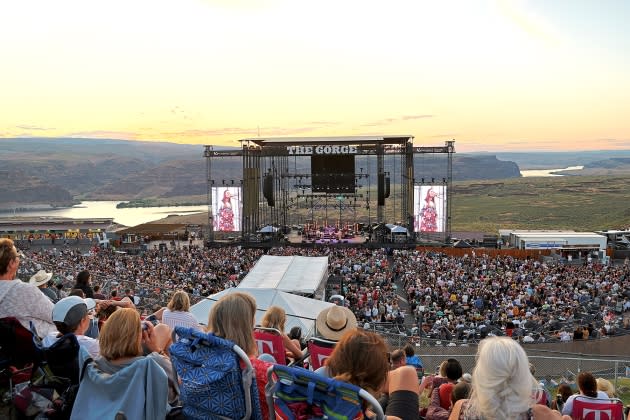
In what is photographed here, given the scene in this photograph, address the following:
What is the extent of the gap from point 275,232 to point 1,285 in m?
36.1

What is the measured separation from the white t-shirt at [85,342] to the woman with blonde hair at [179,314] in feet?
4.72

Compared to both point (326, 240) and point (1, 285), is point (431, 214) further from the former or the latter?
point (1, 285)

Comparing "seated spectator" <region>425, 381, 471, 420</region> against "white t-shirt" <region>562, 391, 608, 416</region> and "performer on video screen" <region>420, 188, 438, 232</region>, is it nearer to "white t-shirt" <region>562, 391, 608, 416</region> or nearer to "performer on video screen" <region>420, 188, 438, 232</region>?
"white t-shirt" <region>562, 391, 608, 416</region>

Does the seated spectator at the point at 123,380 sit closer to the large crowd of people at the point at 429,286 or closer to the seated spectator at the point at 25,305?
the seated spectator at the point at 25,305

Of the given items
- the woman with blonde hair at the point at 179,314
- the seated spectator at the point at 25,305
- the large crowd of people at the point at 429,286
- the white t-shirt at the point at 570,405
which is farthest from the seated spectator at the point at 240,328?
the large crowd of people at the point at 429,286

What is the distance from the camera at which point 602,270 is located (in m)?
26.5

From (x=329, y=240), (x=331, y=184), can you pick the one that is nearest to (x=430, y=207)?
(x=329, y=240)

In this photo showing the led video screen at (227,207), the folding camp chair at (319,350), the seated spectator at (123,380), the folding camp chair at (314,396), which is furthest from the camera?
the led video screen at (227,207)

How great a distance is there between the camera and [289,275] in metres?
20.0

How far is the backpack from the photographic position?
11.0ft

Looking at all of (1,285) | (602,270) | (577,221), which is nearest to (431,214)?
(602,270)

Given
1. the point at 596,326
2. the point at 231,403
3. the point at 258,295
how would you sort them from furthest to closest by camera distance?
the point at 596,326 < the point at 258,295 < the point at 231,403

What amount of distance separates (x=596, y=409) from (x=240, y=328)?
10.7ft

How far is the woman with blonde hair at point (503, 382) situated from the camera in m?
2.94
